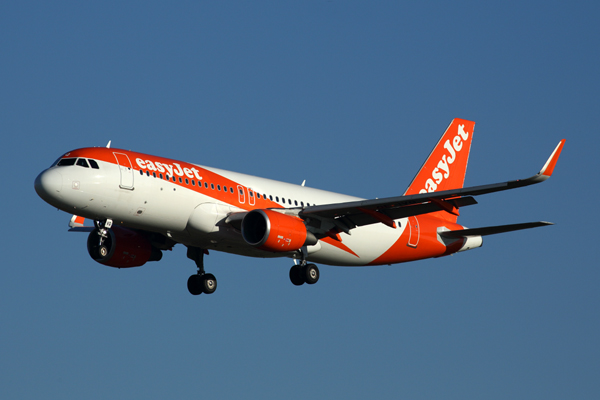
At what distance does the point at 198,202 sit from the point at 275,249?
3.76 m

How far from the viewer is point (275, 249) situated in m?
36.2

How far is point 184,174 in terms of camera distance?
3625 centimetres

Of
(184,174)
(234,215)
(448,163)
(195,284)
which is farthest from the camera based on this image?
(448,163)

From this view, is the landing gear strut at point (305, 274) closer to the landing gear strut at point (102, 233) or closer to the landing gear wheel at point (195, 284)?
the landing gear wheel at point (195, 284)

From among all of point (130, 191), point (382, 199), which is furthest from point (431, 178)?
point (130, 191)

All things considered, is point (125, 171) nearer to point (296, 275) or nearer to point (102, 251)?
point (102, 251)

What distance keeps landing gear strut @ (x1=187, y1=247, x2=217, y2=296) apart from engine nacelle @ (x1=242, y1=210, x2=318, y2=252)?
21.9 feet

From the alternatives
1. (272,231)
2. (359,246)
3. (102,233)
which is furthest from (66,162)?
(359,246)

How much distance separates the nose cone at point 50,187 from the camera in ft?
109

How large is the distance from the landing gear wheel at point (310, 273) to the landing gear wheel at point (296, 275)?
0.67 ft

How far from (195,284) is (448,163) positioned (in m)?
16.6

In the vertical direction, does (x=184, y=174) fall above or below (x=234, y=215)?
above

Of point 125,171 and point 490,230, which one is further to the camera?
point 490,230

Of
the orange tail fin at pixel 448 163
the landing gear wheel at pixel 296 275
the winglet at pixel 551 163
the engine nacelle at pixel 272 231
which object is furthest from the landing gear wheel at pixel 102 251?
the winglet at pixel 551 163
